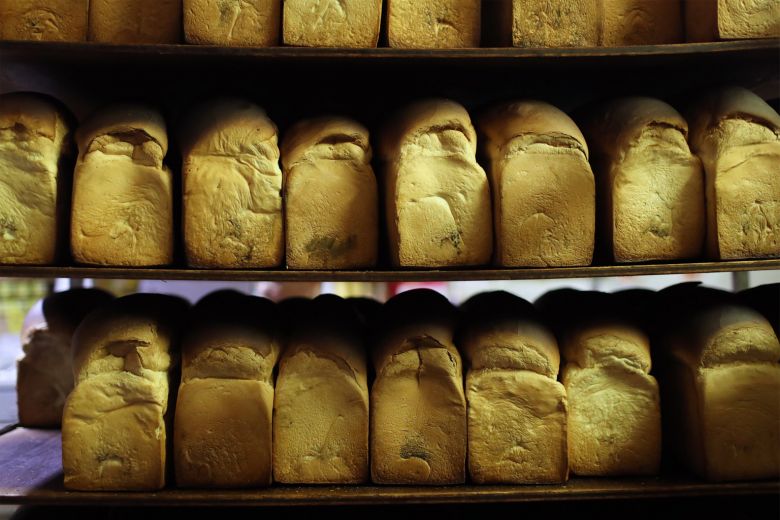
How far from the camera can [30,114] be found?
5.75ft

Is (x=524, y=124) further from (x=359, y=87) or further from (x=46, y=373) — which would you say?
(x=46, y=373)

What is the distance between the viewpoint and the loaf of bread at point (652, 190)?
1.81m

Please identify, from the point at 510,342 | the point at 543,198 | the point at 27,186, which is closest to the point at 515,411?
the point at 510,342

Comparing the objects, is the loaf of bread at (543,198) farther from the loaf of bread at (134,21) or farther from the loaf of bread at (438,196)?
the loaf of bread at (134,21)

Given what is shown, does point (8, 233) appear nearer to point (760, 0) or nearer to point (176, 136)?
point (176, 136)

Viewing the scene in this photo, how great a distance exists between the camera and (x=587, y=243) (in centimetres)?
179

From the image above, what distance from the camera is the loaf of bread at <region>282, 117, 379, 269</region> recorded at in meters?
1.78

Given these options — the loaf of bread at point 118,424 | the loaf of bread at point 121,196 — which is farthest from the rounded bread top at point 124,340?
the loaf of bread at point 121,196

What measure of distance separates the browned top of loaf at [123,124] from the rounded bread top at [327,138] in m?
0.33

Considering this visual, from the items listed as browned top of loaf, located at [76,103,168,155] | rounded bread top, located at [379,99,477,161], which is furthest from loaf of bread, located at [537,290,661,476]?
browned top of loaf, located at [76,103,168,155]

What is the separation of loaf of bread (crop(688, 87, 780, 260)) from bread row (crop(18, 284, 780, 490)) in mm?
212

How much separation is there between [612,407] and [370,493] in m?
0.69

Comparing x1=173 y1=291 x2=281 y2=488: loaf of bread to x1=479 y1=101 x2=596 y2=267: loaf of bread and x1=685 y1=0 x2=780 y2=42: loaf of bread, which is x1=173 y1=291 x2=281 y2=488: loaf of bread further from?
x1=685 y1=0 x2=780 y2=42: loaf of bread

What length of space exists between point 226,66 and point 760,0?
1435 mm
